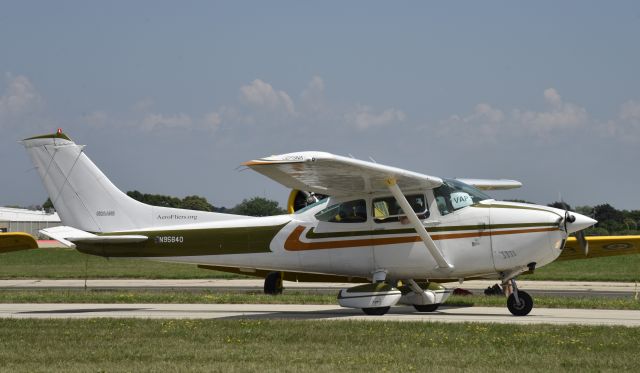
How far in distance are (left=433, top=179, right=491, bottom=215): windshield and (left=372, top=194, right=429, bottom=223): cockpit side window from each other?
298mm

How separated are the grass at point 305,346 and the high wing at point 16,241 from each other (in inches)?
271

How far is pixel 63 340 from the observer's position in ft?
43.3

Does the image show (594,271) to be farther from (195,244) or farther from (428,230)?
(195,244)

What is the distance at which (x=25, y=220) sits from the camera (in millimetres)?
117438

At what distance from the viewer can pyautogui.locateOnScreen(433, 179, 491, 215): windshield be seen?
56.3ft

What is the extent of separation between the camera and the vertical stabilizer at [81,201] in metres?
19.3

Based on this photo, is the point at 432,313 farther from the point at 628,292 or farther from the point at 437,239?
the point at 628,292

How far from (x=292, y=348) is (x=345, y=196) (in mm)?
5882

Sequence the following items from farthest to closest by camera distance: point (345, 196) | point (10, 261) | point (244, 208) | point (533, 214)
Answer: point (244, 208) → point (10, 261) → point (345, 196) → point (533, 214)

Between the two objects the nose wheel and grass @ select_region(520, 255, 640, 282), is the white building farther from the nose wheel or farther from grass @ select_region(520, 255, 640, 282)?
the nose wheel

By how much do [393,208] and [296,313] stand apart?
9.56ft

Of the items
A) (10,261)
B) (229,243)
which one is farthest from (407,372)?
(10,261)

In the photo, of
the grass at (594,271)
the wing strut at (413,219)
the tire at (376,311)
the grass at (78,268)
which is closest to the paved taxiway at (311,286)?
the grass at (78,268)

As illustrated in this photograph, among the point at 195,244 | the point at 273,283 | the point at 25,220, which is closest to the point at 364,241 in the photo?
the point at 195,244
